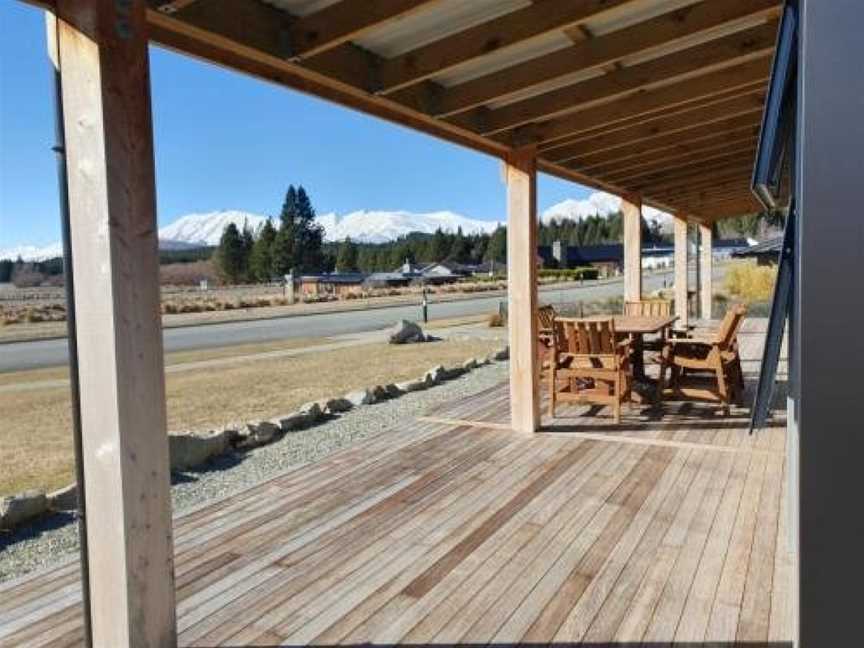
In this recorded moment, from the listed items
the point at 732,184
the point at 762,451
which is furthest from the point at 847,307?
the point at 732,184

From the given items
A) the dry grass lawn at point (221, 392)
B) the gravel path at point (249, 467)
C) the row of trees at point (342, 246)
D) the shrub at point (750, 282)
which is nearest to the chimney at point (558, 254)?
the row of trees at point (342, 246)

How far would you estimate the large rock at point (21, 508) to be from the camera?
10.6 feet

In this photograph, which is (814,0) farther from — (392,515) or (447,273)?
(447,273)

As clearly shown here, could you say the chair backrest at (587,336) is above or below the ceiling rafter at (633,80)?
below

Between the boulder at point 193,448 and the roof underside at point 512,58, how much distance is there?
2489 millimetres

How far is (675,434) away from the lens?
4754 millimetres

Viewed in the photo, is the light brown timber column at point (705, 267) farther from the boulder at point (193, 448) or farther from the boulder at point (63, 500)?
the boulder at point (63, 500)

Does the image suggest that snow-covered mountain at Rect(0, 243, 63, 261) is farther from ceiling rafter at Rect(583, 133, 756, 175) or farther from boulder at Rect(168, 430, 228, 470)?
ceiling rafter at Rect(583, 133, 756, 175)

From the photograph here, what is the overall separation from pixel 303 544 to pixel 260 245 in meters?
68.0

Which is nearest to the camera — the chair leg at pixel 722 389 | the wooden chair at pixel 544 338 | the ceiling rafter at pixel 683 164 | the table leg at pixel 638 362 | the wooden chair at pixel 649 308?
the chair leg at pixel 722 389

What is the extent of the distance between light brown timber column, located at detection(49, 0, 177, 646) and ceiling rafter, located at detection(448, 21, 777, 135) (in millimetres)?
2526

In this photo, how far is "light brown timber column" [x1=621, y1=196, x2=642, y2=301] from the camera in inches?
324

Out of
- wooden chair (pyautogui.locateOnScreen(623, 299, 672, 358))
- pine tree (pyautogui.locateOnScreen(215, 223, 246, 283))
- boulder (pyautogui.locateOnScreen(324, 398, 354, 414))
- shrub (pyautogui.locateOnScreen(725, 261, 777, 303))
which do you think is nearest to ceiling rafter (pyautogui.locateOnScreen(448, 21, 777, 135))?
boulder (pyautogui.locateOnScreen(324, 398, 354, 414))

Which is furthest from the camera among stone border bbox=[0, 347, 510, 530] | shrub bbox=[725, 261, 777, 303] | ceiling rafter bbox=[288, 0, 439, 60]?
shrub bbox=[725, 261, 777, 303]
